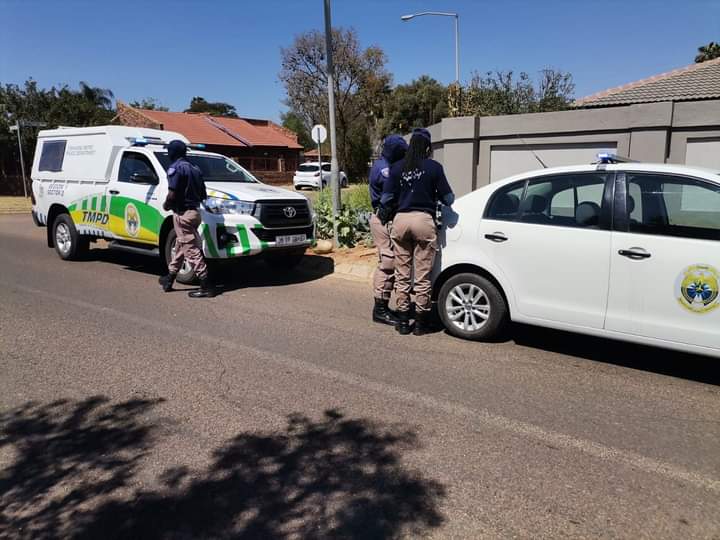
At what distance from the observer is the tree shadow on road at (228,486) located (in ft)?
9.06

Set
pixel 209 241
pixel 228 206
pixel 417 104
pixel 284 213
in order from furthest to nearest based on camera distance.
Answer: pixel 417 104 → pixel 284 213 → pixel 228 206 → pixel 209 241

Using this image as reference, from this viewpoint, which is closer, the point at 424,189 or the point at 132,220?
the point at 424,189

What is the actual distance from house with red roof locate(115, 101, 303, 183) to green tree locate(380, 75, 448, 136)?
842 centimetres

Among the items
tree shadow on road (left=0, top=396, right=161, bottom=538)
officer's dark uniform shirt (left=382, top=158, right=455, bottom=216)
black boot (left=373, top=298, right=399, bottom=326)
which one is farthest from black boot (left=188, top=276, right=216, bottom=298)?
tree shadow on road (left=0, top=396, right=161, bottom=538)

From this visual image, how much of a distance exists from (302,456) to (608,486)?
1.70m

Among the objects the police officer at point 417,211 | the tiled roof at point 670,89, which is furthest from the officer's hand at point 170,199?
the tiled roof at point 670,89

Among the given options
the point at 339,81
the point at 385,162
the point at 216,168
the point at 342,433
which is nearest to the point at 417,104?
the point at 339,81

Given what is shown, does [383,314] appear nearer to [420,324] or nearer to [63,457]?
[420,324]

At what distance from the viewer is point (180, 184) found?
709cm

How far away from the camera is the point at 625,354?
5215mm

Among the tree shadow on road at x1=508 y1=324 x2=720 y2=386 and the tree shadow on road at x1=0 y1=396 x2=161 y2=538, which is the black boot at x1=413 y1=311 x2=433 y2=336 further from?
the tree shadow on road at x1=0 y1=396 x2=161 y2=538

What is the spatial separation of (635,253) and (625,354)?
1198 millimetres

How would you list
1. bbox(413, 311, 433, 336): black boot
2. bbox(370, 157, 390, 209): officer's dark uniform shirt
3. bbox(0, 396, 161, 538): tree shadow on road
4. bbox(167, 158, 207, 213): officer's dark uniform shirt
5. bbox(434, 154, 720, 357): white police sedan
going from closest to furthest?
bbox(0, 396, 161, 538): tree shadow on road
bbox(434, 154, 720, 357): white police sedan
bbox(413, 311, 433, 336): black boot
bbox(370, 157, 390, 209): officer's dark uniform shirt
bbox(167, 158, 207, 213): officer's dark uniform shirt

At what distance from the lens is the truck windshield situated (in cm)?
859
